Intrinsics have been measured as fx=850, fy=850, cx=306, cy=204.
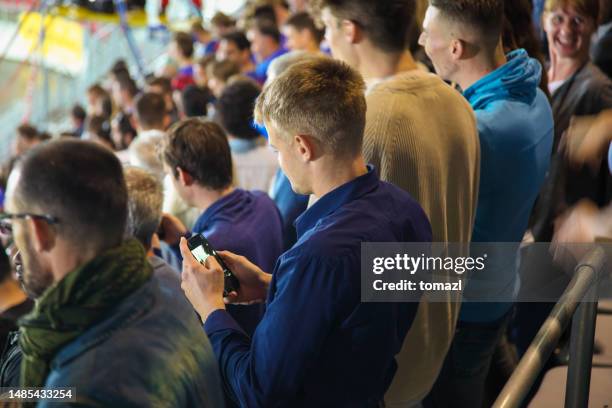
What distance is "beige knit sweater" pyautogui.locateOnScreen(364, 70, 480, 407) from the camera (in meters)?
2.10

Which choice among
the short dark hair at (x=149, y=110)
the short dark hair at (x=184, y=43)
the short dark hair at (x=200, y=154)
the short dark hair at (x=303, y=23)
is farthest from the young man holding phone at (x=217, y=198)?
the short dark hair at (x=184, y=43)

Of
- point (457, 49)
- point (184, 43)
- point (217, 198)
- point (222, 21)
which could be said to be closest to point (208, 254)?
point (217, 198)

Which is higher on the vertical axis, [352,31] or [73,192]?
[352,31]

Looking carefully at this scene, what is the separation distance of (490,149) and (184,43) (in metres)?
6.33

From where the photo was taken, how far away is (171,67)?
895 centimetres

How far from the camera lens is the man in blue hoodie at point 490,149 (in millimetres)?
2455

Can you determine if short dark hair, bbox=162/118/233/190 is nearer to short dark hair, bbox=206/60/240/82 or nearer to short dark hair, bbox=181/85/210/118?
short dark hair, bbox=181/85/210/118

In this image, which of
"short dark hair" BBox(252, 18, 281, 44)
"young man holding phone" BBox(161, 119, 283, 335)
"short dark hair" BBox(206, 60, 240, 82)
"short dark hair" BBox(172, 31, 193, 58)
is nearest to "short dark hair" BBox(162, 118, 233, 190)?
"young man holding phone" BBox(161, 119, 283, 335)

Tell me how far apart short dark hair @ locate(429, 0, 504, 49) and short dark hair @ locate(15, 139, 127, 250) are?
1.43m

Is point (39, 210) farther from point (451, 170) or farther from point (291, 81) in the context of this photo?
point (451, 170)

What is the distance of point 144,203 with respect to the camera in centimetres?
243

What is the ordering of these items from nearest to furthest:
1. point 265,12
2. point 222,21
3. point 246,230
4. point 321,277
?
point 321,277, point 246,230, point 265,12, point 222,21

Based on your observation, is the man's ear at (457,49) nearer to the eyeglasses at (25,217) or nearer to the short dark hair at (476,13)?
the short dark hair at (476,13)

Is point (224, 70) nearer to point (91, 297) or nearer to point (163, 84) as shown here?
point (163, 84)
